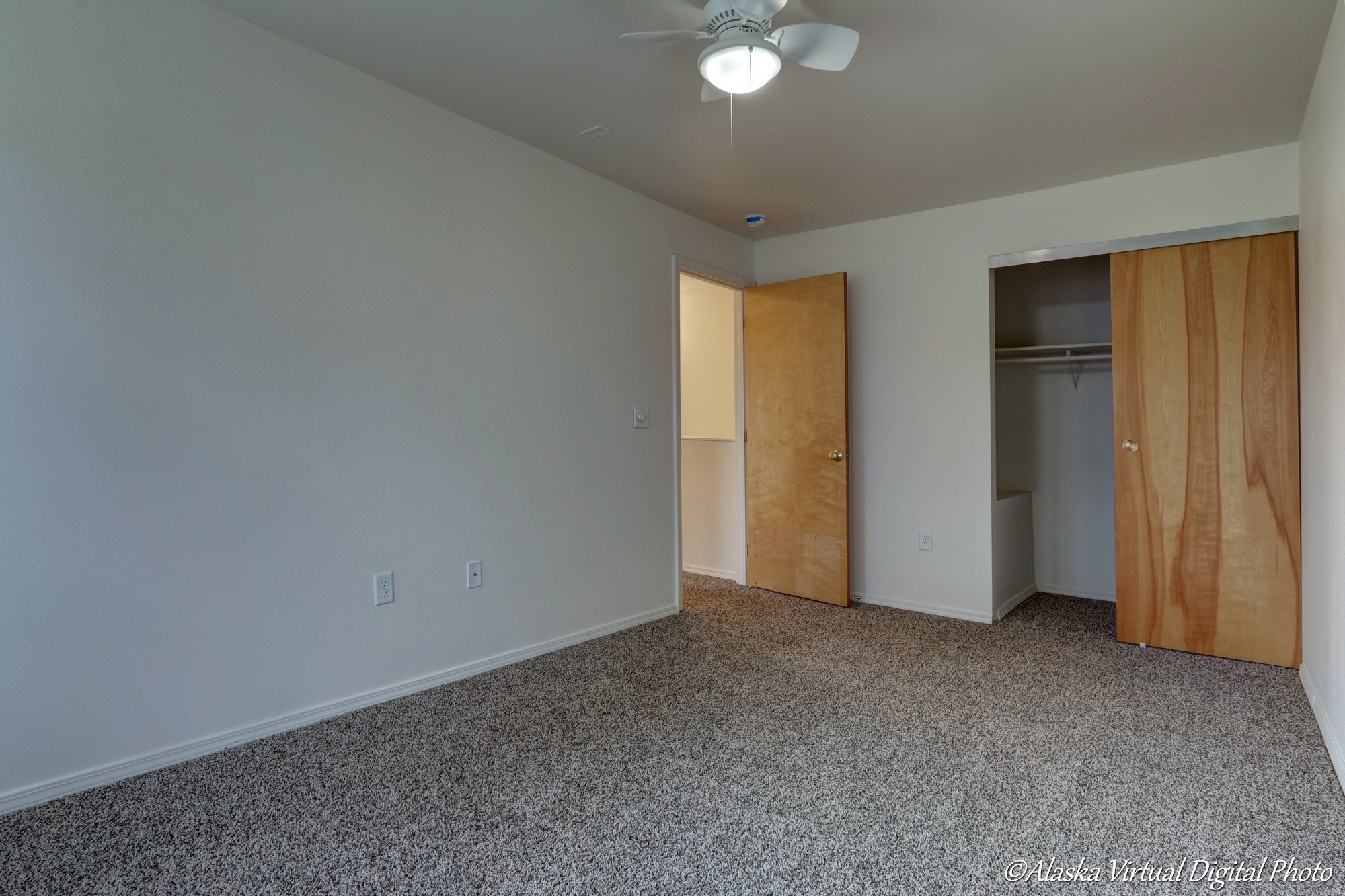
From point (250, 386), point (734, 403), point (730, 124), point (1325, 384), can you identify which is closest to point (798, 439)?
point (734, 403)

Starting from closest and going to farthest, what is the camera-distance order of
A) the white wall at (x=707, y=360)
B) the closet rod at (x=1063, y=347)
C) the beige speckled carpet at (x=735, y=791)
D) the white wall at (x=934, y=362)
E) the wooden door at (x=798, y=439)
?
the beige speckled carpet at (x=735, y=791)
the white wall at (x=934, y=362)
the closet rod at (x=1063, y=347)
the wooden door at (x=798, y=439)
the white wall at (x=707, y=360)

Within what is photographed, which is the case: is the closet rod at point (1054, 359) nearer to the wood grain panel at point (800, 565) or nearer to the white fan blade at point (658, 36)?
the wood grain panel at point (800, 565)

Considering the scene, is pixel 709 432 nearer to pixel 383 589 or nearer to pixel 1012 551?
pixel 1012 551

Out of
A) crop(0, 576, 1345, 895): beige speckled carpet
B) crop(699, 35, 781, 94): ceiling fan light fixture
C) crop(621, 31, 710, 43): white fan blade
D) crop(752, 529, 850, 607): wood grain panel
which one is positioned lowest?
crop(0, 576, 1345, 895): beige speckled carpet

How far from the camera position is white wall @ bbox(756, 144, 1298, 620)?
3553mm

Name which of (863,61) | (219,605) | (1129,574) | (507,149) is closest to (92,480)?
(219,605)

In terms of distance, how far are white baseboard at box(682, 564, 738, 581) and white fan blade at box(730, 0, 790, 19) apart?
3.39 metres

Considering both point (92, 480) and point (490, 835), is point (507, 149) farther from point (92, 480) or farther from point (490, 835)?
point (490, 835)

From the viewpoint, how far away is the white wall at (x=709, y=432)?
4.66m

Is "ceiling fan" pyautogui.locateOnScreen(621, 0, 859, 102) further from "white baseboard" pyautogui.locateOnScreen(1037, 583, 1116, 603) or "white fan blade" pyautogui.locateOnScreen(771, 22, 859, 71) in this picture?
"white baseboard" pyautogui.locateOnScreen(1037, 583, 1116, 603)

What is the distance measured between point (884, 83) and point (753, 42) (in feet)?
2.90

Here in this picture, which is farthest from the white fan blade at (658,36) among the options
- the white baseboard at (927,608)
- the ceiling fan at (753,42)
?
the white baseboard at (927,608)

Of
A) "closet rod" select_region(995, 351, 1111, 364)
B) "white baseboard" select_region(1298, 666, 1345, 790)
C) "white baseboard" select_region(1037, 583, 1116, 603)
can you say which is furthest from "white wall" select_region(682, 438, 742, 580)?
"white baseboard" select_region(1298, 666, 1345, 790)

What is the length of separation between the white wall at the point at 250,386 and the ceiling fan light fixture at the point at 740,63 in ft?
4.32
